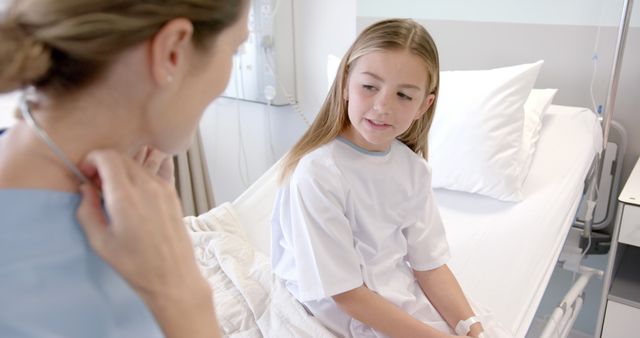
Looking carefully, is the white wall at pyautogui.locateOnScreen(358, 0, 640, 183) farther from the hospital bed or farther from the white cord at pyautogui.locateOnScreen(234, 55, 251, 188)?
the white cord at pyautogui.locateOnScreen(234, 55, 251, 188)

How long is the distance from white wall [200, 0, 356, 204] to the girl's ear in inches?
48.6

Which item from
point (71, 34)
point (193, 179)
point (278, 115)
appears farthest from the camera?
point (278, 115)

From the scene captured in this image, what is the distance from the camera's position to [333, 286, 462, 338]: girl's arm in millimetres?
1142

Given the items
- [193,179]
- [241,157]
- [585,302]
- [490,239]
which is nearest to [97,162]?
[490,239]

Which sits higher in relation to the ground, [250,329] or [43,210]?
[43,210]

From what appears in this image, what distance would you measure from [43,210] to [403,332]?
0.80 metres

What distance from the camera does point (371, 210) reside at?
1.22 metres

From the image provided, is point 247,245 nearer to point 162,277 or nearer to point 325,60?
point 162,277

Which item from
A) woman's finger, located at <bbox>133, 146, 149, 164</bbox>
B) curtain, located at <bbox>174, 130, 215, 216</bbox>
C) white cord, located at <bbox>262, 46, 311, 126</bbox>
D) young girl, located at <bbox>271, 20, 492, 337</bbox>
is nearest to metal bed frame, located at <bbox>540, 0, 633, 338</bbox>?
young girl, located at <bbox>271, 20, 492, 337</bbox>

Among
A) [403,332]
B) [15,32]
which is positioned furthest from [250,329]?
[15,32]

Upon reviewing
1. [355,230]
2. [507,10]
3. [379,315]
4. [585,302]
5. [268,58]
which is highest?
[507,10]

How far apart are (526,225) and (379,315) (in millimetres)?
794

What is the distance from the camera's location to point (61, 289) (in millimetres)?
573

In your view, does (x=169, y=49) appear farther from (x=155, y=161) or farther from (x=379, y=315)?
(x=379, y=315)
